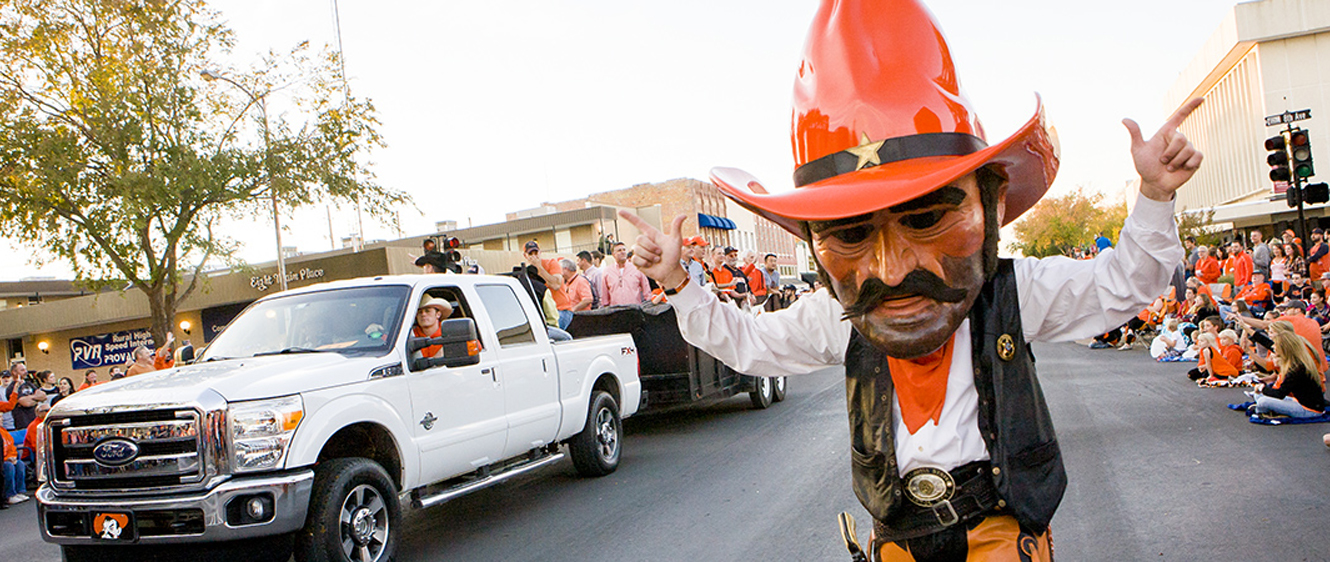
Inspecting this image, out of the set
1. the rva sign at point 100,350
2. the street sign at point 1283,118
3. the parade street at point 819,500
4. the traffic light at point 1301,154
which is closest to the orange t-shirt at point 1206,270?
the street sign at point 1283,118

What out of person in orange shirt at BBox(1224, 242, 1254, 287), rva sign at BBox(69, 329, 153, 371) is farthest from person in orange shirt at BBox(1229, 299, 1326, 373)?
rva sign at BBox(69, 329, 153, 371)

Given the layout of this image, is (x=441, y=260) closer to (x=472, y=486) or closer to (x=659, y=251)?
(x=472, y=486)

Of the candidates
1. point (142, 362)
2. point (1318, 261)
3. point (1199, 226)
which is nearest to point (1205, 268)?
point (1318, 261)

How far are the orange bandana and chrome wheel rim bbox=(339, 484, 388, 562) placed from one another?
3.70 m

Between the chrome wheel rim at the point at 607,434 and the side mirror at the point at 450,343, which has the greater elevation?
the side mirror at the point at 450,343

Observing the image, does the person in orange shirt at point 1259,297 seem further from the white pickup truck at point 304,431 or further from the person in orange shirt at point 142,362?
the person in orange shirt at point 142,362

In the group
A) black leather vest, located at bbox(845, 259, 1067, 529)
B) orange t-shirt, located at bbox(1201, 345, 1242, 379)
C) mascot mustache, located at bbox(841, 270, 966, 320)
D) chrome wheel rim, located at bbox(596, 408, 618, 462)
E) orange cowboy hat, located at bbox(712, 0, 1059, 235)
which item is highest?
orange cowboy hat, located at bbox(712, 0, 1059, 235)

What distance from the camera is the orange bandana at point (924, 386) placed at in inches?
89.3

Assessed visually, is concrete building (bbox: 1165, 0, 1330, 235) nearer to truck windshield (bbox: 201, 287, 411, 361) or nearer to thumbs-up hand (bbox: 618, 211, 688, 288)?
truck windshield (bbox: 201, 287, 411, 361)

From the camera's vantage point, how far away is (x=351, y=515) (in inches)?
201

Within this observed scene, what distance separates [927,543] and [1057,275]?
0.75 m

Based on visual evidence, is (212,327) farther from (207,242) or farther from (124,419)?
(124,419)

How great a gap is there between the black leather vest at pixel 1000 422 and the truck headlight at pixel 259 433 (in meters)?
3.50

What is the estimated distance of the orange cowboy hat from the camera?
83.4 inches
